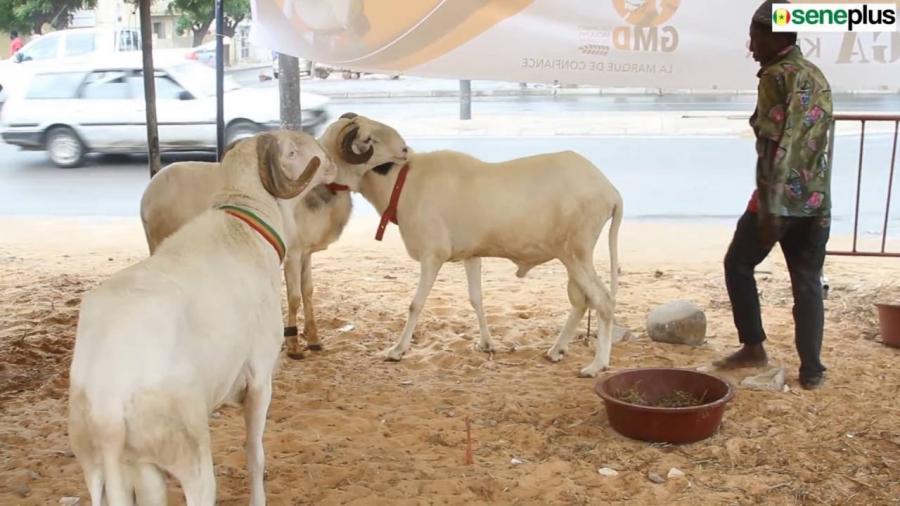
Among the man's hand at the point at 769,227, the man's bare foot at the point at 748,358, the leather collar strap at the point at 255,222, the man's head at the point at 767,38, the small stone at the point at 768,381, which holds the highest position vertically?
the man's head at the point at 767,38

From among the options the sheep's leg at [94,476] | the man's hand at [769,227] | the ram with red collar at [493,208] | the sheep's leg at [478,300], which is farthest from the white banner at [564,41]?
the sheep's leg at [94,476]

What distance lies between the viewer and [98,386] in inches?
97.1

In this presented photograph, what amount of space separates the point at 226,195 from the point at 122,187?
10937 mm

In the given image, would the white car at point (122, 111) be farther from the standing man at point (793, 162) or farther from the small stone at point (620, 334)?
the standing man at point (793, 162)

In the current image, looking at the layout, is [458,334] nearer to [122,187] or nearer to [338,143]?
[338,143]

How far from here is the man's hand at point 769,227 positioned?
4660mm

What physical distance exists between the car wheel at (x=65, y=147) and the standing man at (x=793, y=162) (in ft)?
39.8

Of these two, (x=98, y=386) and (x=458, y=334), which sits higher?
(x=98, y=386)

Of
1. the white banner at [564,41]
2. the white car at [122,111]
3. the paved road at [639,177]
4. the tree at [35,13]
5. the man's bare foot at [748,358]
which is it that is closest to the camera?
the man's bare foot at [748,358]

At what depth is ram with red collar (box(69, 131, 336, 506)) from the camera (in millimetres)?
2492

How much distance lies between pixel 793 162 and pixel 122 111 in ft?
38.5

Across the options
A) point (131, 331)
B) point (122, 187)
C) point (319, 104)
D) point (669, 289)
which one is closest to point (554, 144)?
point (319, 104)

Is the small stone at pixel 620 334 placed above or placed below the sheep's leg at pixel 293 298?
below

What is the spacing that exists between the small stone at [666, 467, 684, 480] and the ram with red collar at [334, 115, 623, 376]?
1.39 meters
